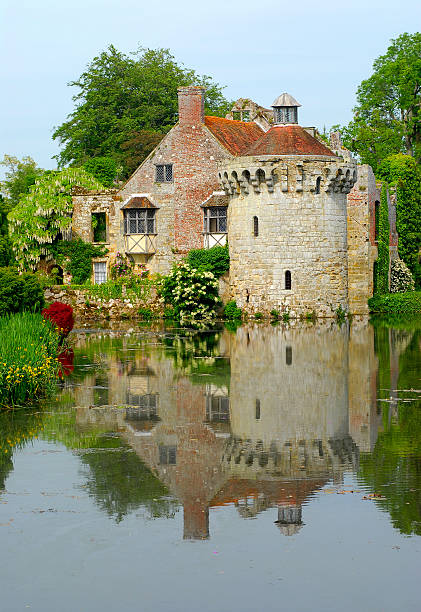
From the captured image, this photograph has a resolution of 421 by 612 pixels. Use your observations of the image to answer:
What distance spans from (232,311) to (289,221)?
4751 mm

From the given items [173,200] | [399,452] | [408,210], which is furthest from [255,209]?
[399,452]

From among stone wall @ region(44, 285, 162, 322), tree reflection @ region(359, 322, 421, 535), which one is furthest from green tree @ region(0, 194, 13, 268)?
tree reflection @ region(359, 322, 421, 535)

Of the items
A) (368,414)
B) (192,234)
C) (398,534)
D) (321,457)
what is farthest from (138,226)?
(398,534)

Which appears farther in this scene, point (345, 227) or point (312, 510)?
point (345, 227)

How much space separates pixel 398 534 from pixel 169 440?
5444mm

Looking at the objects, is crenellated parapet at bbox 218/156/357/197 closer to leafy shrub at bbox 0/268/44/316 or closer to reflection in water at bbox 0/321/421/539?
reflection in water at bbox 0/321/421/539

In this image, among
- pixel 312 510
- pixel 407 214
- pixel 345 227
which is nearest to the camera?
pixel 312 510

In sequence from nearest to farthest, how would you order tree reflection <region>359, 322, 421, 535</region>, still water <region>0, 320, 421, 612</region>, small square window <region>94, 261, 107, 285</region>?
still water <region>0, 320, 421, 612</region>
tree reflection <region>359, 322, 421, 535</region>
small square window <region>94, 261, 107, 285</region>

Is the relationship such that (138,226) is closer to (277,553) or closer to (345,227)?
(345,227)

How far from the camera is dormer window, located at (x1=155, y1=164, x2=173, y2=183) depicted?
151 feet

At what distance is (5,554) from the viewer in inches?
378

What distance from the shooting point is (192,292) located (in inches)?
1620

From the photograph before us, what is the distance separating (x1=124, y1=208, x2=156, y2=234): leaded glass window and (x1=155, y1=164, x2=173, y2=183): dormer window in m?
1.47

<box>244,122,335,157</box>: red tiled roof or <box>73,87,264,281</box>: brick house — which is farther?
<box>73,87,264,281</box>: brick house
